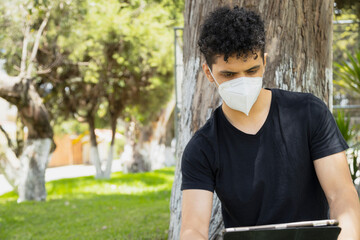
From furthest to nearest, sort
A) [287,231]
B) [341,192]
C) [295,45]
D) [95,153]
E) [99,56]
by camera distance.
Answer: [95,153] → [99,56] → [295,45] → [341,192] → [287,231]

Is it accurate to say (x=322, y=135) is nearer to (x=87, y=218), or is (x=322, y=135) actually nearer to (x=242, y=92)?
(x=242, y=92)

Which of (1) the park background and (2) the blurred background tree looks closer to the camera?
(1) the park background

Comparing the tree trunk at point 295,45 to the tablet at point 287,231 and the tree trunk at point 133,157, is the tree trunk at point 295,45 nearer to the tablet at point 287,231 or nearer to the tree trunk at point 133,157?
the tablet at point 287,231

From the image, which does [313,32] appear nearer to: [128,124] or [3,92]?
[3,92]

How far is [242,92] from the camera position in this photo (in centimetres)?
190

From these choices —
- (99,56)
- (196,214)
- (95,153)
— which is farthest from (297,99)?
(95,153)

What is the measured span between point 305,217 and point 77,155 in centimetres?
4166

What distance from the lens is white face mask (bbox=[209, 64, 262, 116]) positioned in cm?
190

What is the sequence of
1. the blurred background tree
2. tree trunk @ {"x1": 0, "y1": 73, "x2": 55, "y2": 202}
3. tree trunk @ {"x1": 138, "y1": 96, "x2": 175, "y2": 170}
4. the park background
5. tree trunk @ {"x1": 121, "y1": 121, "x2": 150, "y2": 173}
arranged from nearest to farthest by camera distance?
1. the park background
2. tree trunk @ {"x1": 0, "y1": 73, "x2": 55, "y2": 202}
3. the blurred background tree
4. tree trunk @ {"x1": 121, "y1": 121, "x2": 150, "y2": 173}
5. tree trunk @ {"x1": 138, "y1": 96, "x2": 175, "y2": 170}

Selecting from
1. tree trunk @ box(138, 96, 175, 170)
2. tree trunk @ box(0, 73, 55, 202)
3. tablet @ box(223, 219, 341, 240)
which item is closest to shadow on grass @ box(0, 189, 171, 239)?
tree trunk @ box(0, 73, 55, 202)

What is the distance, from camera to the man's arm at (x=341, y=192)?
1707mm

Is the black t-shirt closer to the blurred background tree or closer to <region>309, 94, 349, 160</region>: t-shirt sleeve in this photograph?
<region>309, 94, 349, 160</region>: t-shirt sleeve

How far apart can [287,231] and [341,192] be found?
0.39 meters

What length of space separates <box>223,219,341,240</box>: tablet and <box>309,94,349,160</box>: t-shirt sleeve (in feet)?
Result: 1.23
